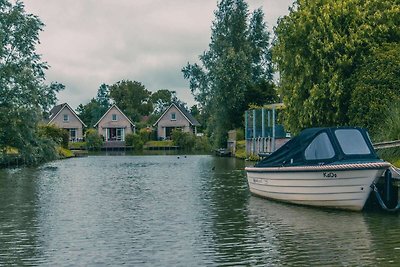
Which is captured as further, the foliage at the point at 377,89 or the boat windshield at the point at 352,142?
the foliage at the point at 377,89

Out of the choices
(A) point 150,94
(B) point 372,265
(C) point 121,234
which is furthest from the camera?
(A) point 150,94

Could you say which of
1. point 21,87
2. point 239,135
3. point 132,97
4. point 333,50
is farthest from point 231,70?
point 132,97

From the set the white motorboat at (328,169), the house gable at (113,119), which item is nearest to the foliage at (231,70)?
the house gable at (113,119)

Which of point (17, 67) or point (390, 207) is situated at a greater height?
point (17, 67)

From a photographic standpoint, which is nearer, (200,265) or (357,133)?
(200,265)

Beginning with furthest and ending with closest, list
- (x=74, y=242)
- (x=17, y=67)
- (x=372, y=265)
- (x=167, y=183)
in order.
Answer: (x=17, y=67)
(x=167, y=183)
(x=74, y=242)
(x=372, y=265)

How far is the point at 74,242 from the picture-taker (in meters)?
20.3

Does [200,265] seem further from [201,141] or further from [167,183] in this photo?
[201,141]

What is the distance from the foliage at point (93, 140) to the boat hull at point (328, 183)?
10121cm

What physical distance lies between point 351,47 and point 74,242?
27.3 meters

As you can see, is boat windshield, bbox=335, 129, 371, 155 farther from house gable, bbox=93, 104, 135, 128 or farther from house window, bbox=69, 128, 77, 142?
house window, bbox=69, 128, 77, 142

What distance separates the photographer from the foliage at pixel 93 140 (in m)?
128

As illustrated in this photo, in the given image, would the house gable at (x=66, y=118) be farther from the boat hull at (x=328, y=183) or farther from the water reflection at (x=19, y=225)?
the boat hull at (x=328, y=183)

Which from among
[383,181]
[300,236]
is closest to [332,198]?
[383,181]
